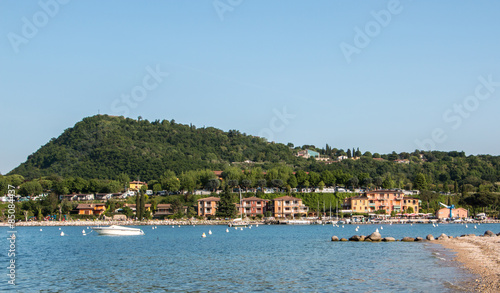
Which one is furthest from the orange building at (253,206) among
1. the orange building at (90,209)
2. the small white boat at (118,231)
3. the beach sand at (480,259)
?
the beach sand at (480,259)

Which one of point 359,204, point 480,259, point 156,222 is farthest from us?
point 359,204

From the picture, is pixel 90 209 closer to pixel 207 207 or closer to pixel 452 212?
pixel 207 207

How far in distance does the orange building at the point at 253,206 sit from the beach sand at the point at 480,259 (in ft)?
231

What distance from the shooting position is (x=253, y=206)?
124312mm

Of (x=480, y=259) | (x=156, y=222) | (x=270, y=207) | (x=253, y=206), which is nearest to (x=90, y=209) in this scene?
(x=156, y=222)

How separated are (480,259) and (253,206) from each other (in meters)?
89.0

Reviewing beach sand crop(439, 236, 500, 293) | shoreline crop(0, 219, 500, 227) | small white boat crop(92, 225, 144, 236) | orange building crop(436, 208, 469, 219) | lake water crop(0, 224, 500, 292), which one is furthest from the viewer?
orange building crop(436, 208, 469, 219)

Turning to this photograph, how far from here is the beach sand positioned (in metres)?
26.1

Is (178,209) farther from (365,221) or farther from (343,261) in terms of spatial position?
(343,261)

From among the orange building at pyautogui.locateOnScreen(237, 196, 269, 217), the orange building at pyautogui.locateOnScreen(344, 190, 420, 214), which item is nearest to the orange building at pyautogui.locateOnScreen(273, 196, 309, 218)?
the orange building at pyautogui.locateOnScreen(237, 196, 269, 217)

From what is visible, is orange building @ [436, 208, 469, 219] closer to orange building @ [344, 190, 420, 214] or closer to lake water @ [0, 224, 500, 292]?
→ orange building @ [344, 190, 420, 214]

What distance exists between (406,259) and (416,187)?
373ft

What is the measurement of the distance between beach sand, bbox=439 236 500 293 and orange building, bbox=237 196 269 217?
231 feet

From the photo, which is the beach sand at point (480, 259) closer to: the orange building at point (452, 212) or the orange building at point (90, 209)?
the orange building at point (452, 212)
